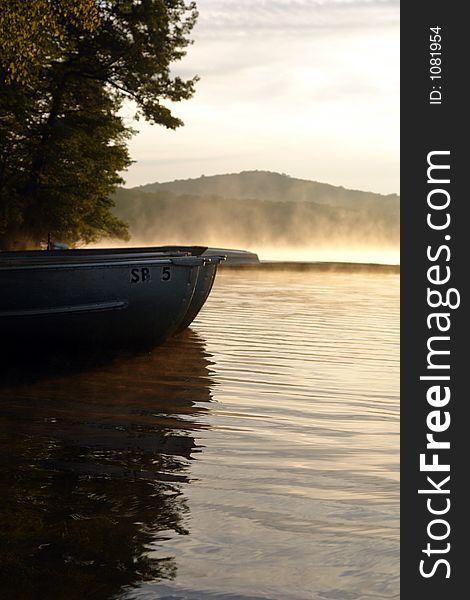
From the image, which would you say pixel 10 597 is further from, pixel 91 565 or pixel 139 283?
pixel 139 283

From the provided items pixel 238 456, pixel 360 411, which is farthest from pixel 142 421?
pixel 360 411

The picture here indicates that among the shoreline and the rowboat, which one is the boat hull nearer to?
the rowboat

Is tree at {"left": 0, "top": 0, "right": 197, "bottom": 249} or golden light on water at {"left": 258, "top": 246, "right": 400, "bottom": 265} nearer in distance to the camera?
tree at {"left": 0, "top": 0, "right": 197, "bottom": 249}

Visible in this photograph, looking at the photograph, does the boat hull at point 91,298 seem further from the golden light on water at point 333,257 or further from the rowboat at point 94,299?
the golden light on water at point 333,257

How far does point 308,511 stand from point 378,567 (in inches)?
36.0

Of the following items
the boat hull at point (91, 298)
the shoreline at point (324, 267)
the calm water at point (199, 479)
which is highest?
the shoreline at point (324, 267)

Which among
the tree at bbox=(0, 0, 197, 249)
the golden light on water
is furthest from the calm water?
the golden light on water

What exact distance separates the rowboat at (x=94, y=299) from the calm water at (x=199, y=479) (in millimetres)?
438

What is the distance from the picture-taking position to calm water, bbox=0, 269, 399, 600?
4.19 metres

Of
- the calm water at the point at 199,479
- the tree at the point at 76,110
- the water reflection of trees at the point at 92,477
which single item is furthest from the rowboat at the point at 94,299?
the tree at the point at 76,110

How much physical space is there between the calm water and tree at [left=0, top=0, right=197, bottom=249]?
23.6 meters

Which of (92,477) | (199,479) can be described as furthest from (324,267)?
(92,477)

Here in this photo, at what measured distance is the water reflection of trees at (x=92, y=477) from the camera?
13.9 feet

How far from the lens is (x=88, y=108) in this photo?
35.7 metres
